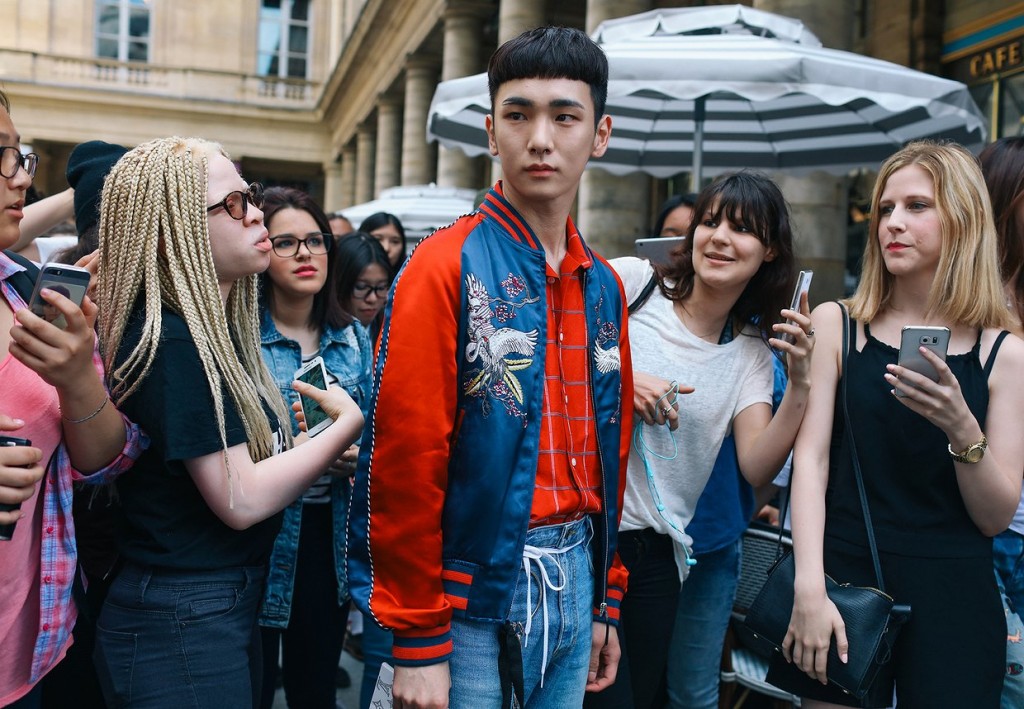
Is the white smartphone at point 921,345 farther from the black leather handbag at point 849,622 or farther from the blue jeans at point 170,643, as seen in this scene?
the blue jeans at point 170,643

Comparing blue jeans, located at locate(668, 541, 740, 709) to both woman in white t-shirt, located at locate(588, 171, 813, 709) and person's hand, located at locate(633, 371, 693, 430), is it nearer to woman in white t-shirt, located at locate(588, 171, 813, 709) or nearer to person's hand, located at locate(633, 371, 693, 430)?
woman in white t-shirt, located at locate(588, 171, 813, 709)

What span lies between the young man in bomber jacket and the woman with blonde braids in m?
0.32

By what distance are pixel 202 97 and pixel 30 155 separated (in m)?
35.0

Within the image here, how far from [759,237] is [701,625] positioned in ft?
4.39

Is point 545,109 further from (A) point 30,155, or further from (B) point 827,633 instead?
(B) point 827,633

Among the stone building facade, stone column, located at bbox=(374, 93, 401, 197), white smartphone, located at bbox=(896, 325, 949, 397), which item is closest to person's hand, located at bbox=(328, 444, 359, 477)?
white smartphone, located at bbox=(896, 325, 949, 397)

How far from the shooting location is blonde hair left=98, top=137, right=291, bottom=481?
2002mm

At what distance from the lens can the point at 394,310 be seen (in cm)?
188

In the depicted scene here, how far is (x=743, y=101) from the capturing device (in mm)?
6000

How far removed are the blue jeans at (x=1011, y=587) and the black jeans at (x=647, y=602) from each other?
3.16ft

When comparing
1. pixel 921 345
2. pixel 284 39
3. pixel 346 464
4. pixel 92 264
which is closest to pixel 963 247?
pixel 921 345

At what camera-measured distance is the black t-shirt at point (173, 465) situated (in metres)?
1.94

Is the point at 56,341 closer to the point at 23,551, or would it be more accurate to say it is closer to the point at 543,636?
the point at 23,551

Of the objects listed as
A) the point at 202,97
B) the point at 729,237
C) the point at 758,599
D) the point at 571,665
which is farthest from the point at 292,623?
the point at 202,97
